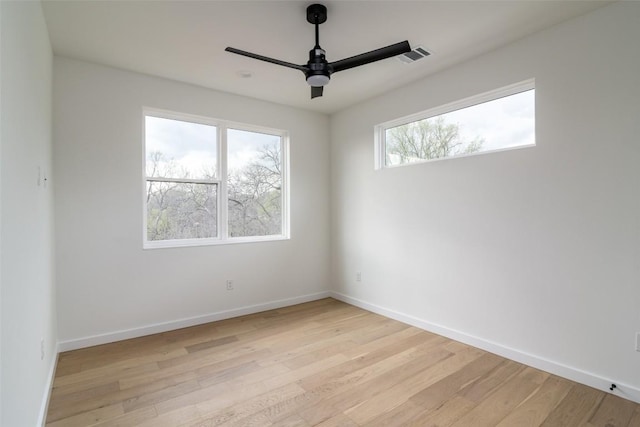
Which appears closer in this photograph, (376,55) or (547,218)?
(376,55)

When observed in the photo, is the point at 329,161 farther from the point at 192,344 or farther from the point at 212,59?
the point at 192,344

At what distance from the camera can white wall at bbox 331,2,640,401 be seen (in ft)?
7.36

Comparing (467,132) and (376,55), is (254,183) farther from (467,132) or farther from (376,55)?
(467,132)

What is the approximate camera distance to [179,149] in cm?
369

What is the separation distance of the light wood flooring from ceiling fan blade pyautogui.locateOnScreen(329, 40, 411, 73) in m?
2.38

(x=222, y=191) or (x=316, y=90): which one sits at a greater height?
(x=316, y=90)

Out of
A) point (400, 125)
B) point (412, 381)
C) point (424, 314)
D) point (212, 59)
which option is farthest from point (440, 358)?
point (212, 59)

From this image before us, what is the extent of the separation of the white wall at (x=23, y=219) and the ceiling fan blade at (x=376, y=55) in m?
1.80

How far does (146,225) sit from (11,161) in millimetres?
2160

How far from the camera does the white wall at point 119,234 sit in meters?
3.01

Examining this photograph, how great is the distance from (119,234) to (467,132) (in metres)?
3.64

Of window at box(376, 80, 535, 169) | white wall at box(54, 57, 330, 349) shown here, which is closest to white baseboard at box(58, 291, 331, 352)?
white wall at box(54, 57, 330, 349)

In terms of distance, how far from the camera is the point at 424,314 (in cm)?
355

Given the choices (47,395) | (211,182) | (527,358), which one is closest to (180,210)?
(211,182)
